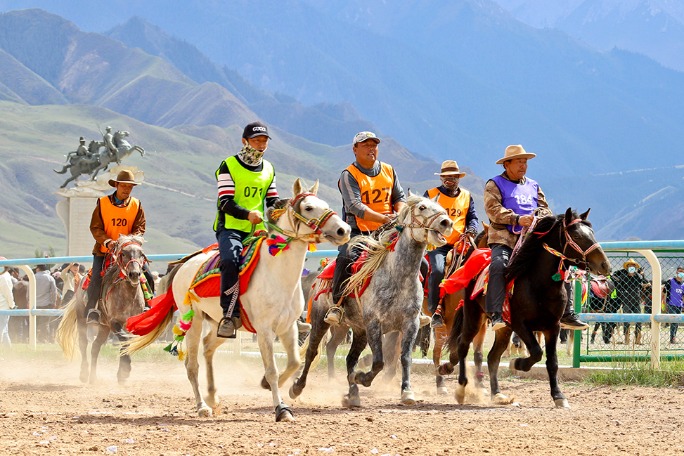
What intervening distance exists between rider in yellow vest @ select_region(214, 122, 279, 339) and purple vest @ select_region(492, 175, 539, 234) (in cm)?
225

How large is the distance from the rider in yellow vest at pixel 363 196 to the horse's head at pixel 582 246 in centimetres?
167

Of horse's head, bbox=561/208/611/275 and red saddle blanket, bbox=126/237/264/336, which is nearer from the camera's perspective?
red saddle blanket, bbox=126/237/264/336

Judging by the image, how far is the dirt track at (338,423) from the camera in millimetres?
7895

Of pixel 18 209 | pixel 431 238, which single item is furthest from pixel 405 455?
pixel 18 209

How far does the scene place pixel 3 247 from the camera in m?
163

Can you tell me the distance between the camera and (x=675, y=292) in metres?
16.2

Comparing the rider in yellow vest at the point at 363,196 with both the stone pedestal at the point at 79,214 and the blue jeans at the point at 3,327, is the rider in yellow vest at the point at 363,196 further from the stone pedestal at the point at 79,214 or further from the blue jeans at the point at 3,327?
the stone pedestal at the point at 79,214

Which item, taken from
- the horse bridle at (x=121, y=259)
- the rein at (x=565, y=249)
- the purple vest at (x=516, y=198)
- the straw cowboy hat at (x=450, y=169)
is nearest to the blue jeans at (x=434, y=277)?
the straw cowboy hat at (x=450, y=169)

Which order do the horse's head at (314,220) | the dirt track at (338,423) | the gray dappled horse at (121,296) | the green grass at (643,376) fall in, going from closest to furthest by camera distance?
the dirt track at (338,423) → the horse's head at (314,220) → the green grass at (643,376) → the gray dappled horse at (121,296)

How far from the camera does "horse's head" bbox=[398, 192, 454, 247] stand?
419 inches

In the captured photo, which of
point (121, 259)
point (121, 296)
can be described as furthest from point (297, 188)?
point (121, 296)

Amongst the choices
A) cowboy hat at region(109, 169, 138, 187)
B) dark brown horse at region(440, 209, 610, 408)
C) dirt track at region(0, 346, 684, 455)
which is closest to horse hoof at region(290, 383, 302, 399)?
dirt track at region(0, 346, 684, 455)

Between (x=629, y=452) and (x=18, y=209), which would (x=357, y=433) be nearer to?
(x=629, y=452)

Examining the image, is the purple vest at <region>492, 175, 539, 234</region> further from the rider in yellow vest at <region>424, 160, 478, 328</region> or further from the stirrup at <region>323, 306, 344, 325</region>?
the stirrup at <region>323, 306, 344, 325</region>
